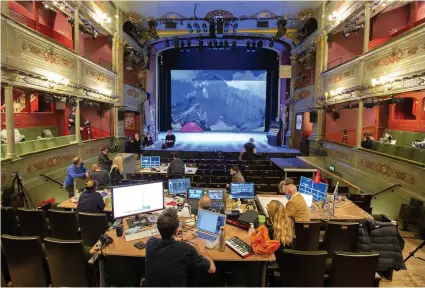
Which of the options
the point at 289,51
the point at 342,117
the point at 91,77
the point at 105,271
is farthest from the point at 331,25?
the point at 105,271

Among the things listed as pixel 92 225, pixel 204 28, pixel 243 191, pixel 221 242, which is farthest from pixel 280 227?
pixel 204 28

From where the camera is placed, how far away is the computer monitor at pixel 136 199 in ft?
11.1

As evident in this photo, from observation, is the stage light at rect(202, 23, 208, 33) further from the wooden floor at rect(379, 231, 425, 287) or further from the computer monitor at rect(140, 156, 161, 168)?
the wooden floor at rect(379, 231, 425, 287)

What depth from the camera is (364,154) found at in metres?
8.55

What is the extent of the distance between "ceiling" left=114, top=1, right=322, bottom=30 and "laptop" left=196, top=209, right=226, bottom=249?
1118 centimetres

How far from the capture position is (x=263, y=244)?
2.83 m

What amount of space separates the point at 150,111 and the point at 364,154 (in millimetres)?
11953

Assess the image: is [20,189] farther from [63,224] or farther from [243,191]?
[243,191]

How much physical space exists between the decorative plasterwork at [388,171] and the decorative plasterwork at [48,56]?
932 centimetres

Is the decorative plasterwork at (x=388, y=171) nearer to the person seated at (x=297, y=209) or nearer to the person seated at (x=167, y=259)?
the person seated at (x=297, y=209)

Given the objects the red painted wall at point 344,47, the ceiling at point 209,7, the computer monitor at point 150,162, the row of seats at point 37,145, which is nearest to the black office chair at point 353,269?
the computer monitor at point 150,162

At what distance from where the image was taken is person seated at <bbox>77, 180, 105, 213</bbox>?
3936 mm

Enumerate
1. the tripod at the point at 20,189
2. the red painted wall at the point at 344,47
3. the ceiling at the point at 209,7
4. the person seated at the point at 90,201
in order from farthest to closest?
the ceiling at the point at 209,7 → the red painted wall at the point at 344,47 → the tripod at the point at 20,189 → the person seated at the point at 90,201

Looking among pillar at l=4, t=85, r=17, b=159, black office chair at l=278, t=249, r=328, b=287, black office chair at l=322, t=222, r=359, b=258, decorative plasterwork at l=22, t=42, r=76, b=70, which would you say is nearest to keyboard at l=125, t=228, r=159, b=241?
black office chair at l=278, t=249, r=328, b=287
